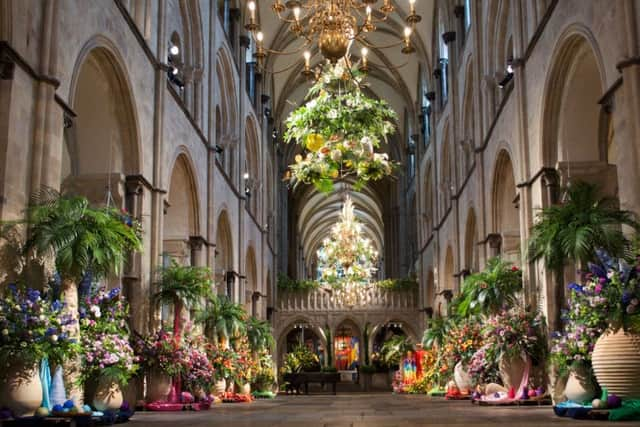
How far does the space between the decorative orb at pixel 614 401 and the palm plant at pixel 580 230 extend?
6.70ft

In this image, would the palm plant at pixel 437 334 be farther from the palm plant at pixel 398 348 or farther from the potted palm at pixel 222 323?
the palm plant at pixel 398 348

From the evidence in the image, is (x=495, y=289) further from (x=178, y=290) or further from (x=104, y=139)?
(x=104, y=139)

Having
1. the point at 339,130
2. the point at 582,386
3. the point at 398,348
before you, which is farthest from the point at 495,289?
the point at 398,348

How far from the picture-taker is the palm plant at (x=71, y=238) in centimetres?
988

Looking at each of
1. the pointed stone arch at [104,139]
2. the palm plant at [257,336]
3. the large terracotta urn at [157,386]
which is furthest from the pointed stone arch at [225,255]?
the large terracotta urn at [157,386]

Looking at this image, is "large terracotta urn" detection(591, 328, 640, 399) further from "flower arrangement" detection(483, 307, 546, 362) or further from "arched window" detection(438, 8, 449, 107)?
"arched window" detection(438, 8, 449, 107)

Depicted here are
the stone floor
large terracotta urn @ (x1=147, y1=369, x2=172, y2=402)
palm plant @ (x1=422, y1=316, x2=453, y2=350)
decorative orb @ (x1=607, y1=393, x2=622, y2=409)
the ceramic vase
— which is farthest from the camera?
palm plant @ (x1=422, y1=316, x2=453, y2=350)

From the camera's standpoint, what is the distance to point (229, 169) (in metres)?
26.7

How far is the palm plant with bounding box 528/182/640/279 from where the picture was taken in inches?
419

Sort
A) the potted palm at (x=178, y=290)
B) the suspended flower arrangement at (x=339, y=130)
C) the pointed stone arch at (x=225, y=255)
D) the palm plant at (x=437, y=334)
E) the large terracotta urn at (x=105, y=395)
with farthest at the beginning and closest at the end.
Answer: the pointed stone arch at (x=225, y=255), the palm plant at (x=437, y=334), the potted palm at (x=178, y=290), the suspended flower arrangement at (x=339, y=130), the large terracotta urn at (x=105, y=395)

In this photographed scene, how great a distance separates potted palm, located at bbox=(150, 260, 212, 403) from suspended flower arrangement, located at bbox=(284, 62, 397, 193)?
4092 mm

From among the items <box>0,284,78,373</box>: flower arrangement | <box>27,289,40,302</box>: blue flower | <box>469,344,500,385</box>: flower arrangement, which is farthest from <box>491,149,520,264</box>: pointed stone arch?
<box>27,289,40,302</box>: blue flower

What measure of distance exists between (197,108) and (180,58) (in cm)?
135

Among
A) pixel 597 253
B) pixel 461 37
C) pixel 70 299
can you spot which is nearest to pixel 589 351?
pixel 597 253
